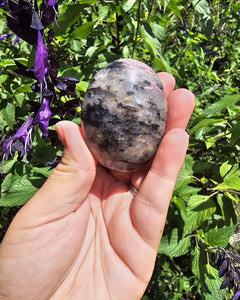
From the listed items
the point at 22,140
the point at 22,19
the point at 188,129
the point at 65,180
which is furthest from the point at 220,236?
the point at 22,19

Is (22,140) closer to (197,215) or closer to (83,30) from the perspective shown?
(83,30)

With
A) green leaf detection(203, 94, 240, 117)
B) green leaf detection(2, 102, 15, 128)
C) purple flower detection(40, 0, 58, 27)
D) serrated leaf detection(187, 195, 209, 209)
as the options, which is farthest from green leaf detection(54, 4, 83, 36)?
serrated leaf detection(187, 195, 209, 209)

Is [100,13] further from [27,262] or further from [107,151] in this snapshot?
[27,262]

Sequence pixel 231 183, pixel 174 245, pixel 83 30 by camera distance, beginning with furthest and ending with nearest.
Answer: pixel 174 245 < pixel 231 183 < pixel 83 30

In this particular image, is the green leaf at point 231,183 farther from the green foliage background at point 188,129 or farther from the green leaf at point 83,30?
the green leaf at point 83,30

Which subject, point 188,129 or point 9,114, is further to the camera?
point 188,129

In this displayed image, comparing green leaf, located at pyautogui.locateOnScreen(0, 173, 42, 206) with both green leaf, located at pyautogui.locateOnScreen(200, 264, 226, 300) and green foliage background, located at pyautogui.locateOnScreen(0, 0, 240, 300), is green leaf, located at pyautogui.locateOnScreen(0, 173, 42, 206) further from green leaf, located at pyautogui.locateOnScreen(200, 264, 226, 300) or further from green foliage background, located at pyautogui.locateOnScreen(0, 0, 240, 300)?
green leaf, located at pyautogui.locateOnScreen(200, 264, 226, 300)

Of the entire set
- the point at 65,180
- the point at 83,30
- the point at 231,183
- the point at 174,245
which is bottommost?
the point at 174,245
